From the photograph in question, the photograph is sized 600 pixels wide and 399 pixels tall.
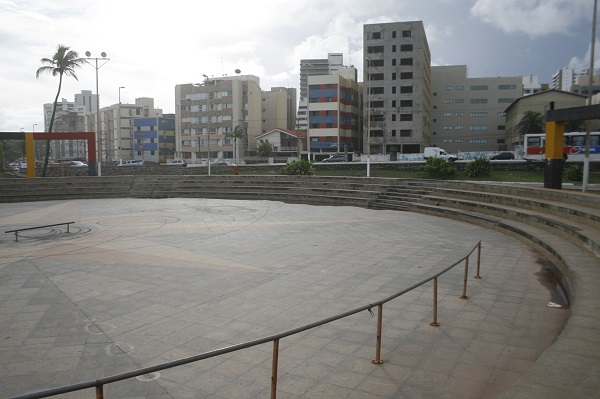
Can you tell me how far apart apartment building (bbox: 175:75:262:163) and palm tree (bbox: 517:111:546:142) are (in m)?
43.9

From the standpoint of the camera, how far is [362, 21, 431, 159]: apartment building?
67438mm

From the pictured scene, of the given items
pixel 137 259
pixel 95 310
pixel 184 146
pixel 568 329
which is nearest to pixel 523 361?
pixel 568 329

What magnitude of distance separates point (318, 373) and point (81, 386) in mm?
2807

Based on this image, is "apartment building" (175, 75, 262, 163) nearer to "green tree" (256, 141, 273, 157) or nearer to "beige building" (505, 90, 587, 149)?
"green tree" (256, 141, 273, 157)

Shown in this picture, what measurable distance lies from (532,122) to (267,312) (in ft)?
201

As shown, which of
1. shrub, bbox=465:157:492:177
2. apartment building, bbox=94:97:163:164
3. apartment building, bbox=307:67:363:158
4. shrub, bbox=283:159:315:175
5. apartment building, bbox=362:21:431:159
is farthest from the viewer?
apartment building, bbox=94:97:163:164

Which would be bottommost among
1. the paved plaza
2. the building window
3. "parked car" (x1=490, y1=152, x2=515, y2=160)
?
the paved plaza

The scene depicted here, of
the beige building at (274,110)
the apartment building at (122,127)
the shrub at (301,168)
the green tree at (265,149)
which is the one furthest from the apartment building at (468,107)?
the apartment building at (122,127)

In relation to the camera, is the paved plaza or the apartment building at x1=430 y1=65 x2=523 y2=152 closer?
the paved plaza

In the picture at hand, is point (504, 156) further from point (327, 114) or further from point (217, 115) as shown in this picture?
point (217, 115)

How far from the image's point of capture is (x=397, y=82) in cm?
6806

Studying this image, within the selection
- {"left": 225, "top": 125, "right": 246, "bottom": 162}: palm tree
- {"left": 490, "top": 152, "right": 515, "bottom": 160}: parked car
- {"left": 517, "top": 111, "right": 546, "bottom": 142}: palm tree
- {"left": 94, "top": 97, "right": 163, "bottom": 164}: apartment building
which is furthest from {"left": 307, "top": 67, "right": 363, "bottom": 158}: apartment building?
{"left": 94, "top": 97, "right": 163, "bottom": 164}: apartment building

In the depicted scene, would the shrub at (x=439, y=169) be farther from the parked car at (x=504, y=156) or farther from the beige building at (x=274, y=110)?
the beige building at (x=274, y=110)

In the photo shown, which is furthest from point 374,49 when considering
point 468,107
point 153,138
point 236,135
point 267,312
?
point 267,312
